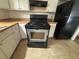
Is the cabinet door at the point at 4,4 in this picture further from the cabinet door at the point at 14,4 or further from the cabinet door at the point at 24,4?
the cabinet door at the point at 24,4

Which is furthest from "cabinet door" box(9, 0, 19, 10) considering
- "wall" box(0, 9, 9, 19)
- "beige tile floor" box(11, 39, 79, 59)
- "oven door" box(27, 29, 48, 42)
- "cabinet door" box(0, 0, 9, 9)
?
"beige tile floor" box(11, 39, 79, 59)

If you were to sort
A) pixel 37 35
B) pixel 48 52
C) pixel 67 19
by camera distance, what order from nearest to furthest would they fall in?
pixel 48 52
pixel 37 35
pixel 67 19

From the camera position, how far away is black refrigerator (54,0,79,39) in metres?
2.48

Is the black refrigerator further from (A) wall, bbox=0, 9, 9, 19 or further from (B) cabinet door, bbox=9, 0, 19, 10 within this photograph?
(A) wall, bbox=0, 9, 9, 19

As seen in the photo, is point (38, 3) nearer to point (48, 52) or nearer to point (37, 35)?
point (37, 35)

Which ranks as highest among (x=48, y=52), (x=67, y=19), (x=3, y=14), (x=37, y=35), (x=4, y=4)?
(x=4, y=4)

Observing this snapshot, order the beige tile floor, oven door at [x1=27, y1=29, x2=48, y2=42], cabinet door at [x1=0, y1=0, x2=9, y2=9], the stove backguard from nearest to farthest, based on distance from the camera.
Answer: the beige tile floor → oven door at [x1=27, y1=29, x2=48, y2=42] → cabinet door at [x1=0, y1=0, x2=9, y2=9] → the stove backguard

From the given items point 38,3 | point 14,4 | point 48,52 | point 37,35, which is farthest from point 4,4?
point 48,52

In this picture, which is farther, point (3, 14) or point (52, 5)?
point (3, 14)

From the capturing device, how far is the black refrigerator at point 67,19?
8.15 feet

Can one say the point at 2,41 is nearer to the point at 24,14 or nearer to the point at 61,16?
the point at 24,14

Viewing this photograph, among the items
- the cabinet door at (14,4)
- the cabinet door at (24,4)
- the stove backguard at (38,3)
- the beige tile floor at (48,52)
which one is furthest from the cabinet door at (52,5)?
the beige tile floor at (48,52)

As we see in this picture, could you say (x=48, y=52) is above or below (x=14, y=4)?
below

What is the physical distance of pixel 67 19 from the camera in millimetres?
2656
